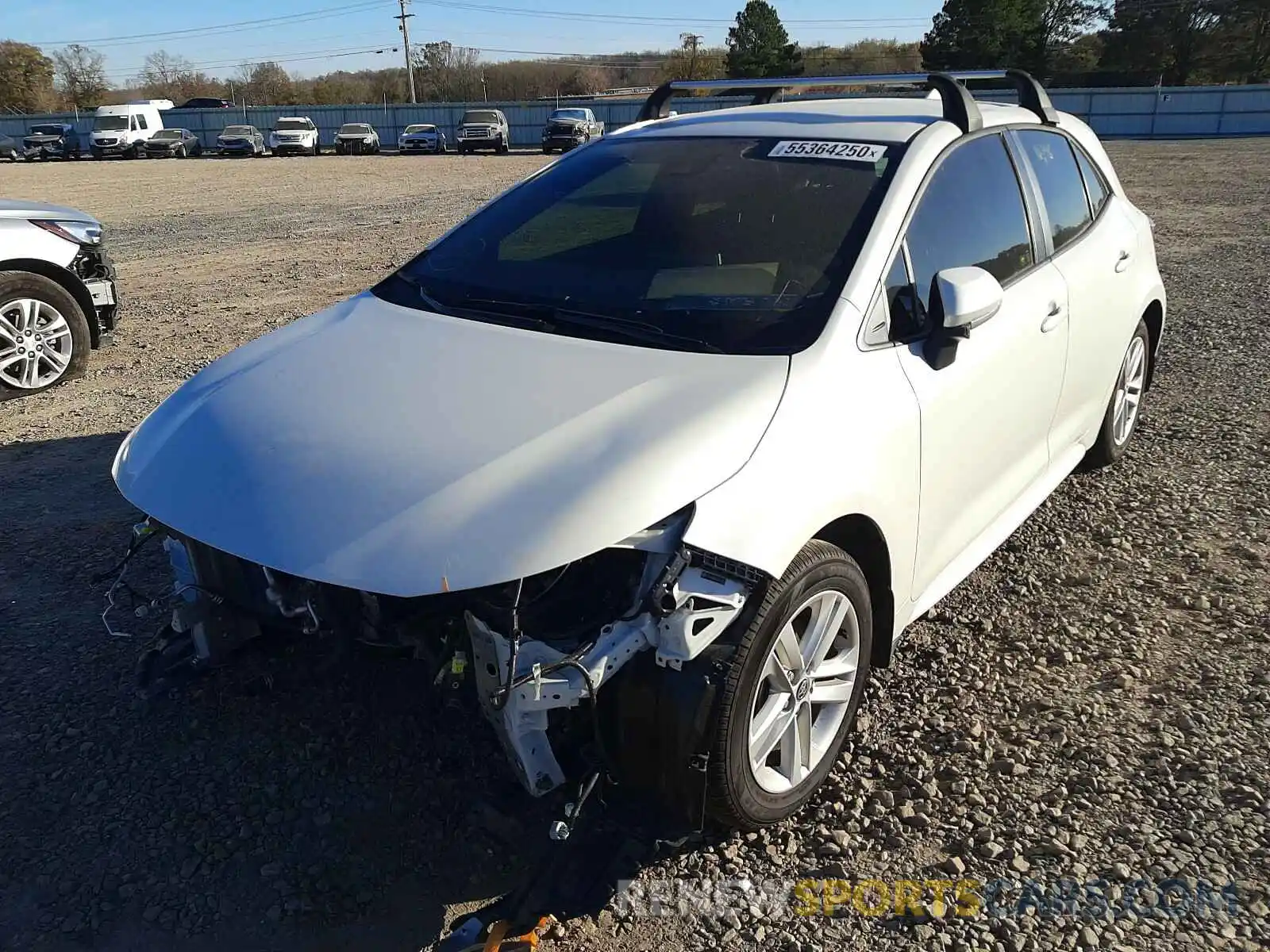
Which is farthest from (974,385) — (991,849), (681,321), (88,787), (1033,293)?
(88,787)

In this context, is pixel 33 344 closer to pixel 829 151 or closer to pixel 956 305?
pixel 829 151

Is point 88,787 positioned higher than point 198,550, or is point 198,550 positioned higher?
point 198,550

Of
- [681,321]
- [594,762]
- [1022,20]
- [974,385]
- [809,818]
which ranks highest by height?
[1022,20]

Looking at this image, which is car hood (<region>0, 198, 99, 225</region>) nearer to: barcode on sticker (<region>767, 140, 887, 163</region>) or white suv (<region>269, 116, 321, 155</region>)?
barcode on sticker (<region>767, 140, 887, 163</region>)

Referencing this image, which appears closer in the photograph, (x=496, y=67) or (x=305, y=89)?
(x=305, y=89)

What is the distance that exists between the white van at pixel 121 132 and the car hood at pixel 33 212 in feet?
131

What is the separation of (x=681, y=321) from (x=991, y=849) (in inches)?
67.5

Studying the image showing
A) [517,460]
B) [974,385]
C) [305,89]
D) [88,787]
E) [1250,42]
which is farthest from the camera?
[305,89]

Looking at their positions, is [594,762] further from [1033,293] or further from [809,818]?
[1033,293]

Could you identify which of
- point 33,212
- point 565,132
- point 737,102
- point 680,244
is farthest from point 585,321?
point 565,132

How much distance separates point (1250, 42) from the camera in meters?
53.5

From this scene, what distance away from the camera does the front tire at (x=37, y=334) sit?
6594mm

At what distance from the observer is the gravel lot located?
249 centimetres

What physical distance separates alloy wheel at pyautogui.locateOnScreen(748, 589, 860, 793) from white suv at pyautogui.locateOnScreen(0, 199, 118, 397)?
621 centimetres
